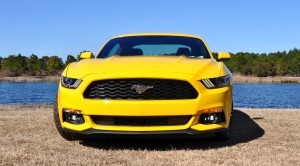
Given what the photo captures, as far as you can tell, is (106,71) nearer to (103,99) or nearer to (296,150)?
(103,99)

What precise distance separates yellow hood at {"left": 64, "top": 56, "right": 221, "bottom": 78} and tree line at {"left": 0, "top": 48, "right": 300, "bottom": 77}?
133m

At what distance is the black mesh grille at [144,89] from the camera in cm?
470

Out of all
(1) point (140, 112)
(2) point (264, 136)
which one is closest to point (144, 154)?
(1) point (140, 112)

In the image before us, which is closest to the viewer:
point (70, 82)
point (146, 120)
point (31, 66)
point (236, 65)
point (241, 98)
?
point (146, 120)

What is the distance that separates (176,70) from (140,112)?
697mm

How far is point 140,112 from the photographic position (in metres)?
4.63

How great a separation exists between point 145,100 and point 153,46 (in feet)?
8.28

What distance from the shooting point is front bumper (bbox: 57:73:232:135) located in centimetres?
463

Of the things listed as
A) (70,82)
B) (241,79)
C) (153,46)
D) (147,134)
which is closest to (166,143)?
(147,134)

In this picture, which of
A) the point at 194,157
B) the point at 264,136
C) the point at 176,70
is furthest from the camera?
the point at 264,136

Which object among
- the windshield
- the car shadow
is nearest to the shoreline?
the windshield

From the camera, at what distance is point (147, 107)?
4.63 m

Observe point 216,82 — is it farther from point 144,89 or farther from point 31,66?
point 31,66

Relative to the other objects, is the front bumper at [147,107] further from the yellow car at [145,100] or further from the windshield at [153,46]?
the windshield at [153,46]
